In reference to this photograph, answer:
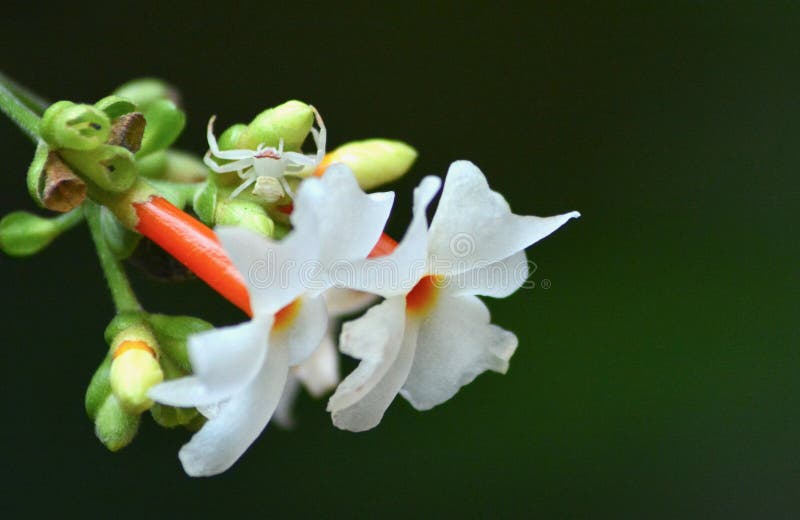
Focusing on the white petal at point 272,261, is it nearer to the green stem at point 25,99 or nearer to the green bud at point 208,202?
the green bud at point 208,202

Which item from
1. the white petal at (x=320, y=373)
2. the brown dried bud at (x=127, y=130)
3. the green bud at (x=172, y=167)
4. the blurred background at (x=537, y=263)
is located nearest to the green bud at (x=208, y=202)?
the brown dried bud at (x=127, y=130)

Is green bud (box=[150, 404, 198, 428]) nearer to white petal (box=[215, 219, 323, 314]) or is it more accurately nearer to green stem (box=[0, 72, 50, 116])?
white petal (box=[215, 219, 323, 314])

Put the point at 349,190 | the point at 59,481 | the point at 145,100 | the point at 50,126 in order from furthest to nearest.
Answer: the point at 59,481 → the point at 145,100 → the point at 50,126 → the point at 349,190

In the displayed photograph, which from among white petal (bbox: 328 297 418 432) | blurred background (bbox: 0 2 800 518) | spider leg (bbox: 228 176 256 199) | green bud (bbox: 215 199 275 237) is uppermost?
spider leg (bbox: 228 176 256 199)

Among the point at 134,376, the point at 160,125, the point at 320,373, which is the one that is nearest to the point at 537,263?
the point at 320,373

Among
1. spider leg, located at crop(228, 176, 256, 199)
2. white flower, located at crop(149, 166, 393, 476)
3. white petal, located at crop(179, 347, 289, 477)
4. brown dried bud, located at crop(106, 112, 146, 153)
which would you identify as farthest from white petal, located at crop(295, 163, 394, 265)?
brown dried bud, located at crop(106, 112, 146, 153)

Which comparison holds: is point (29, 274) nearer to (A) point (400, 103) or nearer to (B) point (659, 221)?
(A) point (400, 103)

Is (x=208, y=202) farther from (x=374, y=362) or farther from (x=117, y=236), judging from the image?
(x=374, y=362)

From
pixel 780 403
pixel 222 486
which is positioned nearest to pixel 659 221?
pixel 780 403
